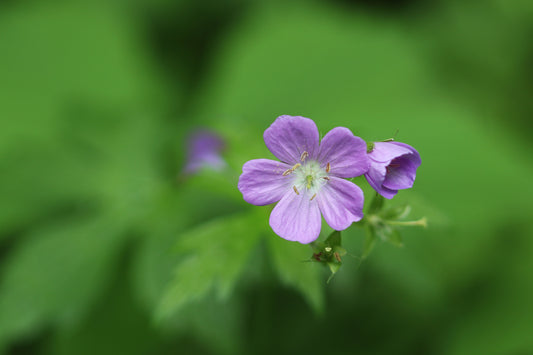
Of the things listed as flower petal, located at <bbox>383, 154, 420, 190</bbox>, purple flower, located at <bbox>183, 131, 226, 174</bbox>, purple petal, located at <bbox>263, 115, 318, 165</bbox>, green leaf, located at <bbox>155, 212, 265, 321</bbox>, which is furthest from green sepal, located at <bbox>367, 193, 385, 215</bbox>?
purple flower, located at <bbox>183, 131, 226, 174</bbox>

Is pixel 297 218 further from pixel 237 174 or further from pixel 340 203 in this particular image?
pixel 237 174

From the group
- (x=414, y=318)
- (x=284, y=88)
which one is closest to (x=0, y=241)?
(x=284, y=88)

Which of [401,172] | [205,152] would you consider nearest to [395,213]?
[401,172]

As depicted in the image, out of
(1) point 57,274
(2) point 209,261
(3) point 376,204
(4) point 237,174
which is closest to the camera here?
(3) point 376,204

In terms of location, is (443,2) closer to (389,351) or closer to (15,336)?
(389,351)

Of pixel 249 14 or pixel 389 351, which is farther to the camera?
pixel 249 14

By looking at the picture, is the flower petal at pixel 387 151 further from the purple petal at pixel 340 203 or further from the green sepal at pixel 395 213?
the green sepal at pixel 395 213

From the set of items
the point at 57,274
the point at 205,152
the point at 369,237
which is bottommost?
the point at 57,274
